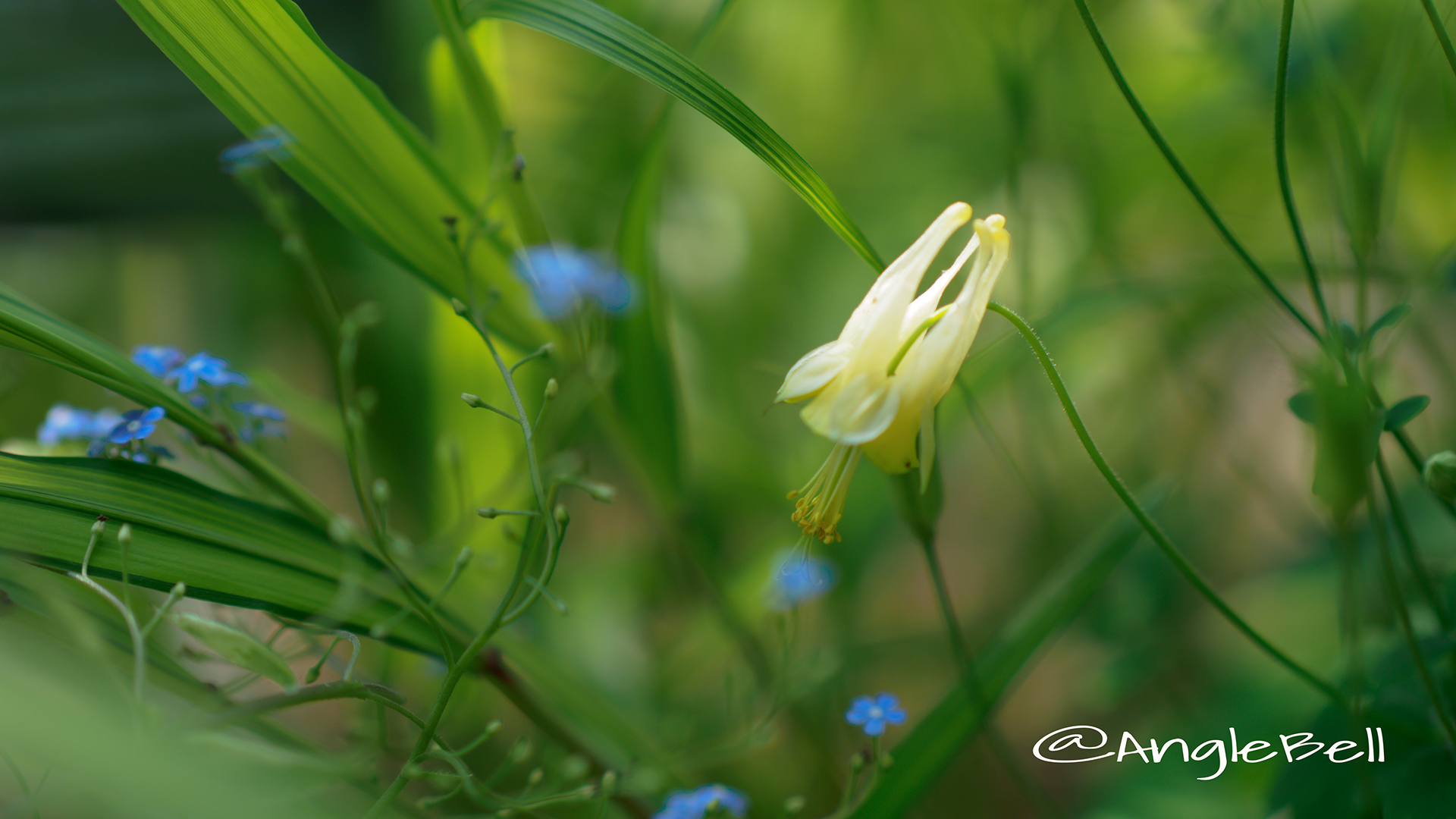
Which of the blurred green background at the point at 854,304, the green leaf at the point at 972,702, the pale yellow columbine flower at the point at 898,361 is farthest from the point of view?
the blurred green background at the point at 854,304

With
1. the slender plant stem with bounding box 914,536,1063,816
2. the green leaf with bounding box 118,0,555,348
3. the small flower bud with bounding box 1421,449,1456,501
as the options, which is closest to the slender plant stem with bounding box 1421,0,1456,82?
the small flower bud with bounding box 1421,449,1456,501

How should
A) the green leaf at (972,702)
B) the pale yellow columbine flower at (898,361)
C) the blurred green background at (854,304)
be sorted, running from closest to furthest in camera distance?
the pale yellow columbine flower at (898,361)
the green leaf at (972,702)
the blurred green background at (854,304)

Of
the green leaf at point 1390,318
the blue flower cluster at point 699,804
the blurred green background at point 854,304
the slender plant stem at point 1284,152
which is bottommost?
the blue flower cluster at point 699,804

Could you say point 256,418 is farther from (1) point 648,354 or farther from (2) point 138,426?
(1) point 648,354

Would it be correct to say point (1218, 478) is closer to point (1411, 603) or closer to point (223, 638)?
point (1411, 603)

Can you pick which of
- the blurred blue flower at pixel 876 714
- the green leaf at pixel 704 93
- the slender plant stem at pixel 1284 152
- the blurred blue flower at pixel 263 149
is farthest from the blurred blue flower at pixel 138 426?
the slender plant stem at pixel 1284 152

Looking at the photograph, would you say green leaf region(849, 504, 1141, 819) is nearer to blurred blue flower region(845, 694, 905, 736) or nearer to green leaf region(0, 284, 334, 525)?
blurred blue flower region(845, 694, 905, 736)

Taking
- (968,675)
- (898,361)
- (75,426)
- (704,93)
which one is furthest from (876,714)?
(75,426)

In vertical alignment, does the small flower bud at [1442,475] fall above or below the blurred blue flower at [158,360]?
below

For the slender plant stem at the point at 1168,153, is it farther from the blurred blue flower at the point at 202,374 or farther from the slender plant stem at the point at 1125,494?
the blurred blue flower at the point at 202,374
